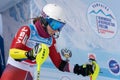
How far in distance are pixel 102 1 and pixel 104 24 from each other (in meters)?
0.17

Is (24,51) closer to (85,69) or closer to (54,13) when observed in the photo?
(54,13)

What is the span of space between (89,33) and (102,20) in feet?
0.51

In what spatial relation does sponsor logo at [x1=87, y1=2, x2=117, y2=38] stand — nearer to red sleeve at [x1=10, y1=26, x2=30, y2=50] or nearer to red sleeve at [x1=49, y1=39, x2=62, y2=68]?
red sleeve at [x1=49, y1=39, x2=62, y2=68]

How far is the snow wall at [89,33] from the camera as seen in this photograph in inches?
109

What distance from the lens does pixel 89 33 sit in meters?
2.92

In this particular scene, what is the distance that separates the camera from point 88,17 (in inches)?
115

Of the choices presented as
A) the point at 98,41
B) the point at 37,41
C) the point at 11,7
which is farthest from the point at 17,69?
the point at 11,7

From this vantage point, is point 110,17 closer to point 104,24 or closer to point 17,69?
point 104,24

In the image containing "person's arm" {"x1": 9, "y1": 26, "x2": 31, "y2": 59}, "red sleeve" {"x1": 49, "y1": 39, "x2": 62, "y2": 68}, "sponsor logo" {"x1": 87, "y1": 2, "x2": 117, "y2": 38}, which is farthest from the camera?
"sponsor logo" {"x1": 87, "y1": 2, "x2": 117, "y2": 38}

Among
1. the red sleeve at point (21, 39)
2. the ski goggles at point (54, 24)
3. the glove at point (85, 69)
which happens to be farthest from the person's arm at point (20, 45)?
the glove at point (85, 69)

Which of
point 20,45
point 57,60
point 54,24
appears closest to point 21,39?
point 20,45

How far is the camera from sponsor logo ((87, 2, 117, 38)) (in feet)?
9.06

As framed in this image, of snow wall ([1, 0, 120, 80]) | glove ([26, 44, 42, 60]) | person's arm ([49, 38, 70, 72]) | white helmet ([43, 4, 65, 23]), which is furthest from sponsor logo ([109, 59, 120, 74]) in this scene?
glove ([26, 44, 42, 60])

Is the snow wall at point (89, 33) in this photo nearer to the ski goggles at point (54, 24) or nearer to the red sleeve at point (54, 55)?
the red sleeve at point (54, 55)
